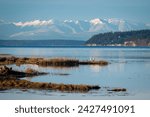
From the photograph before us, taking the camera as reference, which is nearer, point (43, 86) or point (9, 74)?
point (43, 86)

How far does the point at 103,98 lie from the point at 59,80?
35.4ft

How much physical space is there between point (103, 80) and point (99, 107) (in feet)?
59.2

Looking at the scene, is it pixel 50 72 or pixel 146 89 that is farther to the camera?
pixel 50 72

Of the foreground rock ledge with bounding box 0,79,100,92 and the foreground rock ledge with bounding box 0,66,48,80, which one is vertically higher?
the foreground rock ledge with bounding box 0,66,48,80

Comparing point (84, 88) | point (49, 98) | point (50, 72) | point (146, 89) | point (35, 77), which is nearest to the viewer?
point (49, 98)

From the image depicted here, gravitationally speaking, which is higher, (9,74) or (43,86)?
(9,74)

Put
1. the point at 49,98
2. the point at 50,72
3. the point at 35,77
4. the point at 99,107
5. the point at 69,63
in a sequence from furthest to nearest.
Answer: the point at 69,63, the point at 50,72, the point at 35,77, the point at 49,98, the point at 99,107

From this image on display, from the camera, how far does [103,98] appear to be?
104 feet

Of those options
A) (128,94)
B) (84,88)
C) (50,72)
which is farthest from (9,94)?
(50,72)

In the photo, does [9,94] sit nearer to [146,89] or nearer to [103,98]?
[103,98]

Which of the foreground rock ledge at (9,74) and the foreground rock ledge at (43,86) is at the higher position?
the foreground rock ledge at (9,74)

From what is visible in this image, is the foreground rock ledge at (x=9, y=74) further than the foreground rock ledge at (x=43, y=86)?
Yes

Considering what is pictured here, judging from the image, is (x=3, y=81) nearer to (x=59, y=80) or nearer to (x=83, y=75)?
(x=59, y=80)

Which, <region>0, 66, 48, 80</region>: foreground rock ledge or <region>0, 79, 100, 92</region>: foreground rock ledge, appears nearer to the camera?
<region>0, 79, 100, 92</region>: foreground rock ledge
